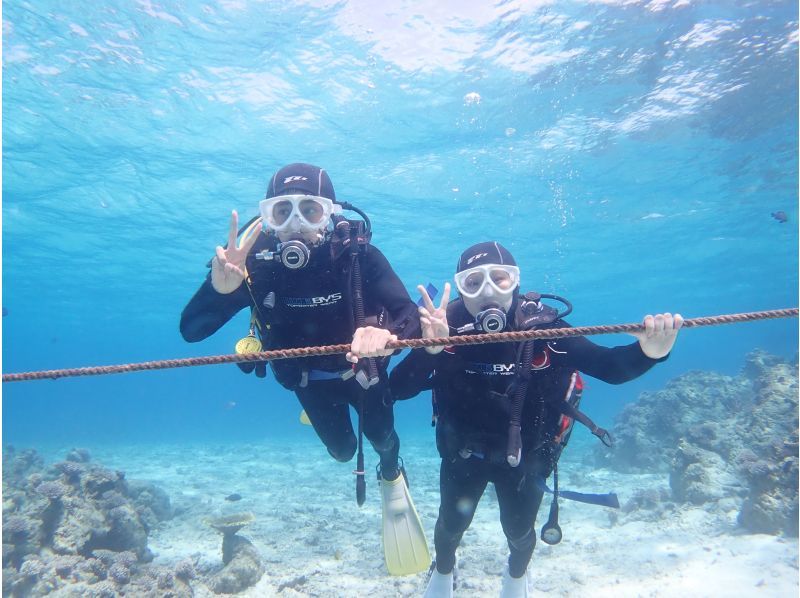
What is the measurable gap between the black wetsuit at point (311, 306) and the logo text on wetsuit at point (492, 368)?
0.78 metres

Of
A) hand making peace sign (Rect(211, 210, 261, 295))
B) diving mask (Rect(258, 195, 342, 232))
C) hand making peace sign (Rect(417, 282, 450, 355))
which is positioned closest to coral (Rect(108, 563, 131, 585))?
hand making peace sign (Rect(211, 210, 261, 295))

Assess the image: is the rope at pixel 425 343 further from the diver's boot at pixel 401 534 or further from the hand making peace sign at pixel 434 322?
the diver's boot at pixel 401 534

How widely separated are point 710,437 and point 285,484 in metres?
13.1

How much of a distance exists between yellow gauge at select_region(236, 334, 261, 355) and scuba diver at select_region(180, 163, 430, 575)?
1cm

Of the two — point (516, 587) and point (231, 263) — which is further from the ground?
point (231, 263)

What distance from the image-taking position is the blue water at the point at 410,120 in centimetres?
1181

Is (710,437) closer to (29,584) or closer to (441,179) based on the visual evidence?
(441,179)

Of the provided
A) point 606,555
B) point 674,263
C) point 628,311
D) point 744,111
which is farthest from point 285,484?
point 628,311

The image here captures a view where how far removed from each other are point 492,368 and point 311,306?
1.92 metres

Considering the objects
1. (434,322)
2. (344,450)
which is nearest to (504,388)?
(434,322)

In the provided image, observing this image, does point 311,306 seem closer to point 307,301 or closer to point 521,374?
point 307,301

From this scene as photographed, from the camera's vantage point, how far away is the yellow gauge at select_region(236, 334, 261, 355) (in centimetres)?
446

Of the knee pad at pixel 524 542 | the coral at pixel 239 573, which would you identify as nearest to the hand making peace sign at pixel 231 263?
the knee pad at pixel 524 542

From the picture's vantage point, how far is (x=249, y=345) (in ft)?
15.0
